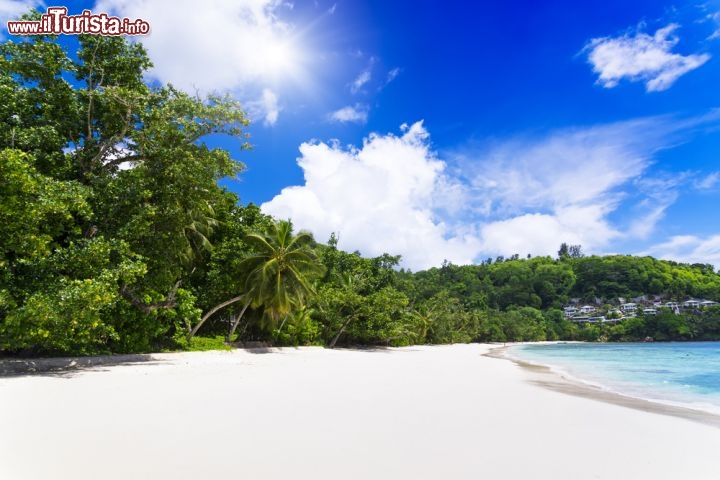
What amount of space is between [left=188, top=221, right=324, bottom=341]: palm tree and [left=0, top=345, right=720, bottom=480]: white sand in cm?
1245

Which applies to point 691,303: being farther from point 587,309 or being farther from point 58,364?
point 58,364

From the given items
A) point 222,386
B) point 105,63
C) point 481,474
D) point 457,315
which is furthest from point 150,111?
point 457,315

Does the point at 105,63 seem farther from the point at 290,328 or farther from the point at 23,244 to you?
the point at 290,328

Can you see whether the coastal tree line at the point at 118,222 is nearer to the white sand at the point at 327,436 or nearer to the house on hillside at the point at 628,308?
the white sand at the point at 327,436

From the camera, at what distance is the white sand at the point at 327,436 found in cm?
380

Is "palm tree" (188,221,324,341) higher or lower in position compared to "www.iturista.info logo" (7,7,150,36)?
lower

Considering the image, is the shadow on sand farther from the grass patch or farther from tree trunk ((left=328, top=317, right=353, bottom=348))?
tree trunk ((left=328, top=317, right=353, bottom=348))

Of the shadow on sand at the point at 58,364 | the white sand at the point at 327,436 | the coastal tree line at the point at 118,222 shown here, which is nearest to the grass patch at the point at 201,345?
the coastal tree line at the point at 118,222

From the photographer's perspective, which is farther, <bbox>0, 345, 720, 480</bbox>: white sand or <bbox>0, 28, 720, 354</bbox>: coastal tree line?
<bbox>0, 28, 720, 354</bbox>: coastal tree line

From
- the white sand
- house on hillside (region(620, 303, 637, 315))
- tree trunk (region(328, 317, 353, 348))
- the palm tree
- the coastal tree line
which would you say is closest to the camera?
the white sand

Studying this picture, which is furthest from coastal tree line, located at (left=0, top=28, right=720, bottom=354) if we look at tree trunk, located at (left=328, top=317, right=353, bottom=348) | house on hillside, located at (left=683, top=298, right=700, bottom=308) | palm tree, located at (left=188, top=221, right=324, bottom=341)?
house on hillside, located at (left=683, top=298, right=700, bottom=308)

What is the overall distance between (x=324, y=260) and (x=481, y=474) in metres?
32.8

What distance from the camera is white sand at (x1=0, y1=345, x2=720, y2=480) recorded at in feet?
12.5

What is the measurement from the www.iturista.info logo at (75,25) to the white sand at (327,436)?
10.5m
